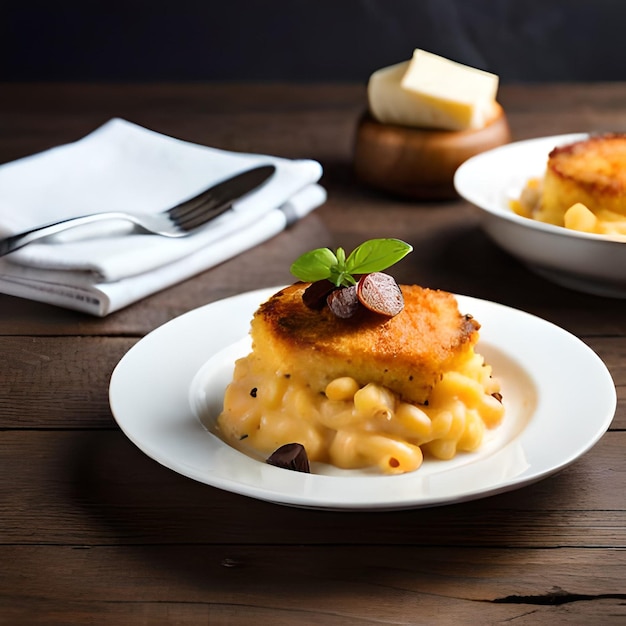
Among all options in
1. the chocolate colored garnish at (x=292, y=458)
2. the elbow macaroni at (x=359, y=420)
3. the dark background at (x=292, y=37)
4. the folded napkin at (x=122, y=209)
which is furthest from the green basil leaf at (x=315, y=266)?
the dark background at (x=292, y=37)

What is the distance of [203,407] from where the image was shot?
150cm

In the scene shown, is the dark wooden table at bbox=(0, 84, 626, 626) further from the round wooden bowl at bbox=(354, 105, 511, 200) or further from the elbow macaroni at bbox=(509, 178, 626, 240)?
the round wooden bowl at bbox=(354, 105, 511, 200)

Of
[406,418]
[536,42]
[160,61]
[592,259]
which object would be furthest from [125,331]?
[536,42]

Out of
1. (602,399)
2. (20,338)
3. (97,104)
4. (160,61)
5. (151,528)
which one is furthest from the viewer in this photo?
(160,61)

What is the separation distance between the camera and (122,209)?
2332mm

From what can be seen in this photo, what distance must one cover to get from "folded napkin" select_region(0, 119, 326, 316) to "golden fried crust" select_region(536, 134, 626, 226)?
63 cm

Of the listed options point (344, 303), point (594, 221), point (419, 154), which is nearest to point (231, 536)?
point (344, 303)

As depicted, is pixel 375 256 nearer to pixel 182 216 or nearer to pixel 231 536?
pixel 231 536

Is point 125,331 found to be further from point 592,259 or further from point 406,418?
point 592,259

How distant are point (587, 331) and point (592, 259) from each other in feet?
0.44

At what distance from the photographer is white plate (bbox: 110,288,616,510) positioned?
1.19 m

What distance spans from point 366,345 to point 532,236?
718mm

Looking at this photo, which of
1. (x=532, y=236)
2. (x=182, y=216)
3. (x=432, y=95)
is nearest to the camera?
(x=532, y=236)

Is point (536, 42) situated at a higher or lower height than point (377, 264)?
lower
